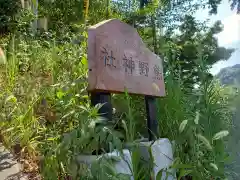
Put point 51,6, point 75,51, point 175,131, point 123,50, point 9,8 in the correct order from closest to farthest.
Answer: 1. point 123,50
2. point 175,131
3. point 75,51
4. point 9,8
5. point 51,6

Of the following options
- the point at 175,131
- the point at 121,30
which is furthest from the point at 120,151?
the point at 121,30

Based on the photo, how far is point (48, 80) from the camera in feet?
8.36

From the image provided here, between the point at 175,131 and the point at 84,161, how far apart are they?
2.38ft

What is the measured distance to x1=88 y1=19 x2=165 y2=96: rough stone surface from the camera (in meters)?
1.45

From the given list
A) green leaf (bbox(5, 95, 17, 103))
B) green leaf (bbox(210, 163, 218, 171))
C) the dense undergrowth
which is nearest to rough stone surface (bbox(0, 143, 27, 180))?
the dense undergrowth

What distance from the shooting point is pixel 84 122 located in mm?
1359

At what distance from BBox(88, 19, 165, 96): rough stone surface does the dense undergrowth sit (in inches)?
4.5

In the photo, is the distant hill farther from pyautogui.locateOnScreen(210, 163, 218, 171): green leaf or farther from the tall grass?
pyautogui.locateOnScreen(210, 163, 218, 171): green leaf

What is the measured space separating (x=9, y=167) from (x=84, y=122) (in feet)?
2.10

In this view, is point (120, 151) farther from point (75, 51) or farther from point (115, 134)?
point (75, 51)

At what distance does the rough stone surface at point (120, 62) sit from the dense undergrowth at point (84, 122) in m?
0.11

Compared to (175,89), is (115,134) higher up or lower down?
lower down

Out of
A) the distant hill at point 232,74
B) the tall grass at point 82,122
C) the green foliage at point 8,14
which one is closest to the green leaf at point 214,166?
the tall grass at point 82,122

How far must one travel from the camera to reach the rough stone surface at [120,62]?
4.75 feet
